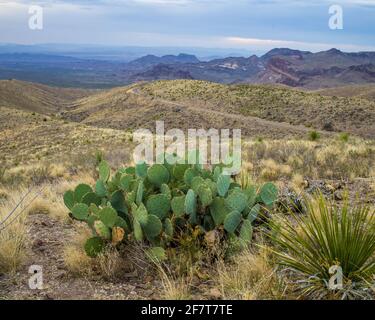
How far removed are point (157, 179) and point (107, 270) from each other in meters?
1.33

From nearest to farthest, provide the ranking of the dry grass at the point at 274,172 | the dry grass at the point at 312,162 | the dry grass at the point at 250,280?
the dry grass at the point at 250,280 < the dry grass at the point at 274,172 < the dry grass at the point at 312,162

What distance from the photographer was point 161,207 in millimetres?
4840

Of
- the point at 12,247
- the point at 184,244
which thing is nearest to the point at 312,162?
the point at 184,244

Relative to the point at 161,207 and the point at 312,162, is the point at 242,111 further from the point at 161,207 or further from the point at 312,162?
the point at 161,207

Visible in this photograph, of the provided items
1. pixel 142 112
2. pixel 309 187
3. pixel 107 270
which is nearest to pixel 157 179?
pixel 107 270

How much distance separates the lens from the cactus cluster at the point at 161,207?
471cm

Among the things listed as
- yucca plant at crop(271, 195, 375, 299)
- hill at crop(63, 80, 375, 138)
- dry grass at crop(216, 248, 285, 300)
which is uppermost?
yucca plant at crop(271, 195, 375, 299)

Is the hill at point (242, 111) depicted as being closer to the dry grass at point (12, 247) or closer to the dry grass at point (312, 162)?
the dry grass at point (312, 162)

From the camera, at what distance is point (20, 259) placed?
4727mm

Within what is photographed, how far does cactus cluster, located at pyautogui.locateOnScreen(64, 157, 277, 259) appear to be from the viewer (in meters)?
4.71

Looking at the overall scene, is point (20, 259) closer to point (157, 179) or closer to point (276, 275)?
point (157, 179)

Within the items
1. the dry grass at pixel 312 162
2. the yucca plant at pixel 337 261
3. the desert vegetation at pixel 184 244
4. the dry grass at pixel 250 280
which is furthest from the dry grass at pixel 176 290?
the dry grass at pixel 312 162

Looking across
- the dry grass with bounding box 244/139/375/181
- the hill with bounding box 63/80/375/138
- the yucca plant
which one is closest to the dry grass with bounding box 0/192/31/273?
the yucca plant

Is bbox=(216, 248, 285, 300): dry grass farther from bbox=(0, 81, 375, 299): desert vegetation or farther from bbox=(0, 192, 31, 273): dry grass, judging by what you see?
bbox=(0, 192, 31, 273): dry grass
